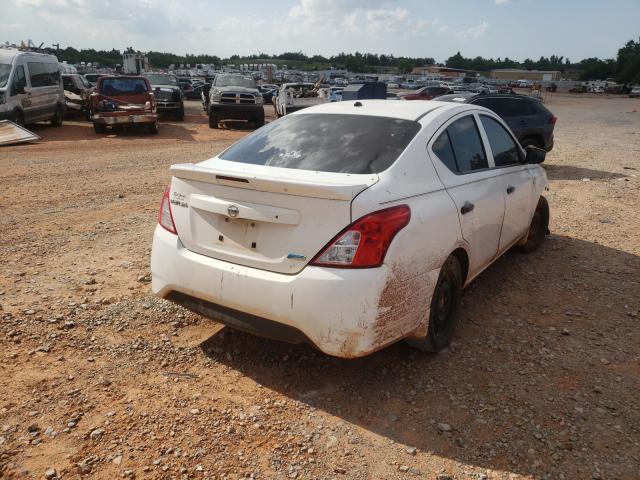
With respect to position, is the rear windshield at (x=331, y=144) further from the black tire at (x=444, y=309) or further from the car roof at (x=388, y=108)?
the black tire at (x=444, y=309)

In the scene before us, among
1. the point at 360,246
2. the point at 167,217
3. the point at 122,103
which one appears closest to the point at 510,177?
the point at 360,246

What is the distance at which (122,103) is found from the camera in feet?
51.8

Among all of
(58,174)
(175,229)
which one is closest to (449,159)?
(175,229)

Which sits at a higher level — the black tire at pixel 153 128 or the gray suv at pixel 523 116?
the gray suv at pixel 523 116

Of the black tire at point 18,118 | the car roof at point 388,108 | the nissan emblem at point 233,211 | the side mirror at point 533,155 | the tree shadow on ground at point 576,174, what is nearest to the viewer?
the nissan emblem at point 233,211

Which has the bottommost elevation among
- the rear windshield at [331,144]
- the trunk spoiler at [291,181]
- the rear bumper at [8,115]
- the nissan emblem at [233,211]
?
the rear bumper at [8,115]

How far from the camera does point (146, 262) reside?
5.07 meters

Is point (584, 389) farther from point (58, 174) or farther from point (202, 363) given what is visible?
point (58, 174)

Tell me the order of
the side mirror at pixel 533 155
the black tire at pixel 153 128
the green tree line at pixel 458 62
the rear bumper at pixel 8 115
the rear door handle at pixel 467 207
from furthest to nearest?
the green tree line at pixel 458 62 → the black tire at pixel 153 128 → the rear bumper at pixel 8 115 → the side mirror at pixel 533 155 → the rear door handle at pixel 467 207

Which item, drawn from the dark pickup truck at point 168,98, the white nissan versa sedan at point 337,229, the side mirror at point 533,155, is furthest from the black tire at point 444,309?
the dark pickup truck at point 168,98

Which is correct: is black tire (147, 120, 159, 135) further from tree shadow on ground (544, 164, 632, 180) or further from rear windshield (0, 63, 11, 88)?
tree shadow on ground (544, 164, 632, 180)

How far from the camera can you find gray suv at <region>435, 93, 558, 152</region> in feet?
36.1

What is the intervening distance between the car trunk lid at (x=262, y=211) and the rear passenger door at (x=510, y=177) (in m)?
1.79

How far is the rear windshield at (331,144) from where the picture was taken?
3281 millimetres
